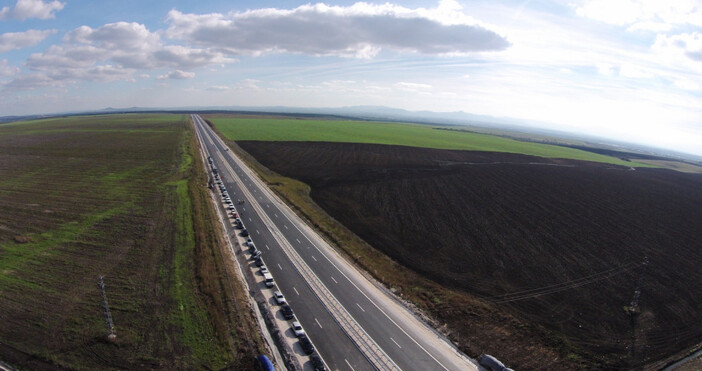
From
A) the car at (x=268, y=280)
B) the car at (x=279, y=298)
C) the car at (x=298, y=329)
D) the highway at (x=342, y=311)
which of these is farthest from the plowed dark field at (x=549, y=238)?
the car at (x=298, y=329)

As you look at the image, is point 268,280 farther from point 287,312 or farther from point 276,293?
point 287,312

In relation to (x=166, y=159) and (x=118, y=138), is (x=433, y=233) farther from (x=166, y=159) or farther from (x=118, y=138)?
(x=118, y=138)

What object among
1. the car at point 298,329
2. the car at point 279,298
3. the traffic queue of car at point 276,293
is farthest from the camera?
the car at point 279,298

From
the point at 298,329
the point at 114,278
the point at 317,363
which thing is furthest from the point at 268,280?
the point at 114,278

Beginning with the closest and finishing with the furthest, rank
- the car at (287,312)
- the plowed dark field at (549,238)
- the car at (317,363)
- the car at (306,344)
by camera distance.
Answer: the car at (317,363), the car at (306,344), the car at (287,312), the plowed dark field at (549,238)

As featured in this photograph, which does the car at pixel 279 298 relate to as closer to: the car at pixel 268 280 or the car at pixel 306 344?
the car at pixel 268 280

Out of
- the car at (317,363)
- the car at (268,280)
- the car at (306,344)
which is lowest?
the car at (317,363)
